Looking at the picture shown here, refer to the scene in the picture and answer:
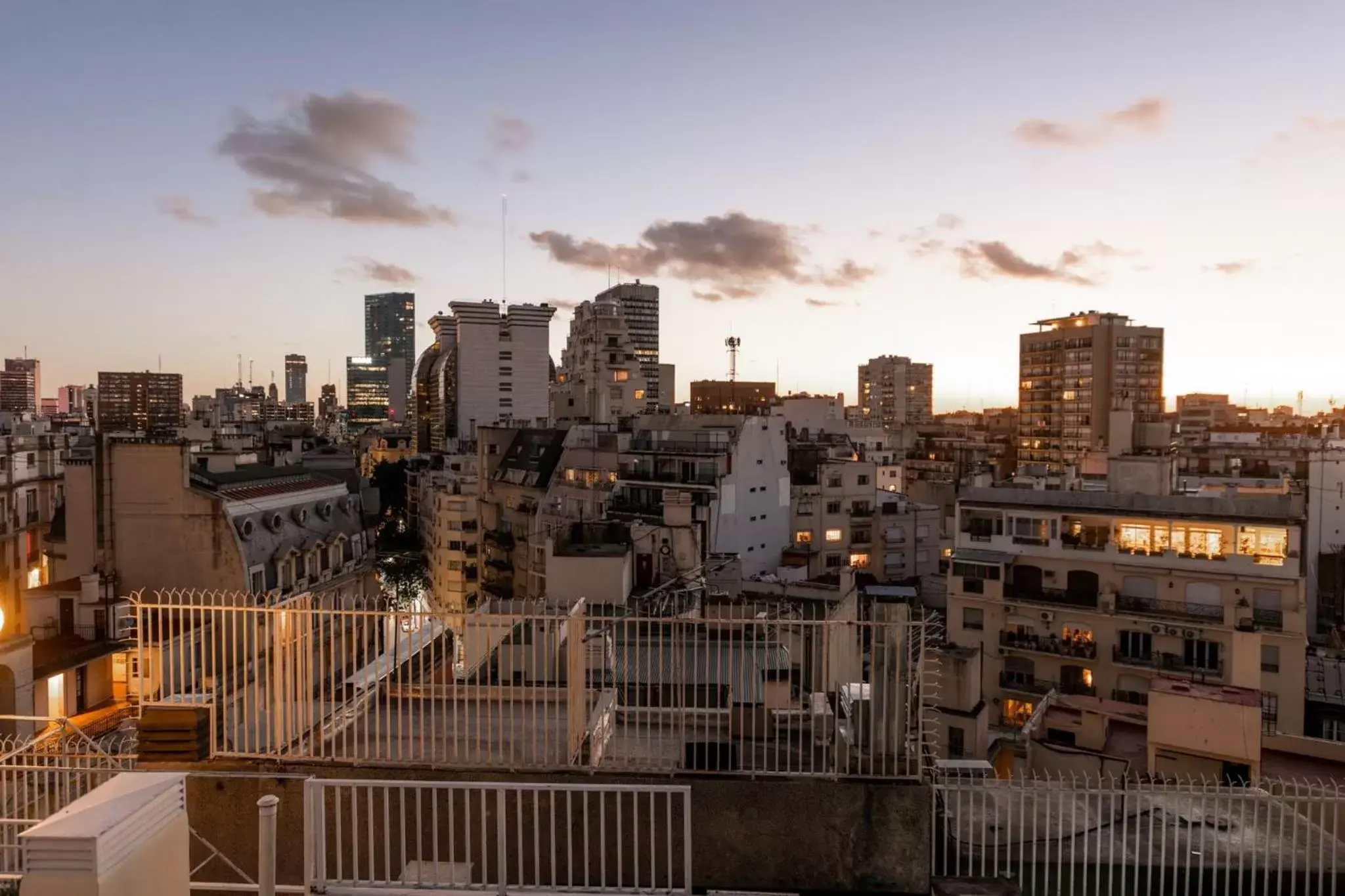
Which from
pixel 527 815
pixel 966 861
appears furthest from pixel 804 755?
Result: pixel 527 815

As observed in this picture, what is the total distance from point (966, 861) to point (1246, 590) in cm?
3077

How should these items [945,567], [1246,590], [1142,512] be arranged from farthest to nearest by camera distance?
[945,567]
[1142,512]
[1246,590]

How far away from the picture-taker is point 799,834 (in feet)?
28.5

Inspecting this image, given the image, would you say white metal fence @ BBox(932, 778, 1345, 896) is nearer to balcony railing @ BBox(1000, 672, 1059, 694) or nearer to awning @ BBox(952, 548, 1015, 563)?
balcony railing @ BBox(1000, 672, 1059, 694)

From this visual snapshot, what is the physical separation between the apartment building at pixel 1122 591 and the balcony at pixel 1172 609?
0.04 m

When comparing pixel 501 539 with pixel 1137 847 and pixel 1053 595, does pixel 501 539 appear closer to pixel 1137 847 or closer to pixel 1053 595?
pixel 1053 595

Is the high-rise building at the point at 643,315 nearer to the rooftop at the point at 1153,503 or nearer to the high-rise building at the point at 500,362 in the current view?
the high-rise building at the point at 500,362

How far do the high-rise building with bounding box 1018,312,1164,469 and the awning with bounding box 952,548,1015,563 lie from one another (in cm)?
7498

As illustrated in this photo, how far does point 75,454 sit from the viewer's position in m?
33.4

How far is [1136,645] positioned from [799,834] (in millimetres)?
32145

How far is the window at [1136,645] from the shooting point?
34.7m

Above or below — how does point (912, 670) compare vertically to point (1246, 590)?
above

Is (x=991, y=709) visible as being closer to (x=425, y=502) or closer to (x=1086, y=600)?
(x=1086, y=600)

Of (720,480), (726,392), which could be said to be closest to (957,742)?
(720,480)
